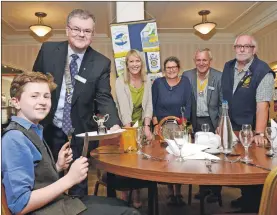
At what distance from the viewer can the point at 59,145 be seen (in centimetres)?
184

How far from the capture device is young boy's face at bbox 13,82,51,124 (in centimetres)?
121

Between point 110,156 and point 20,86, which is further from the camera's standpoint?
point 110,156

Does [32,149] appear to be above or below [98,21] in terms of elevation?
below

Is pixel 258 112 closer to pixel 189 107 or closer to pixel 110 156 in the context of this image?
pixel 189 107

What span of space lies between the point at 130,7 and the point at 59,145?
1.82 metres

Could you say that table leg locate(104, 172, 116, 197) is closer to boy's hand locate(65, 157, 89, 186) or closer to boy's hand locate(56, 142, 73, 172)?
boy's hand locate(56, 142, 73, 172)

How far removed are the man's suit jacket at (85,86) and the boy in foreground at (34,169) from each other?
48cm

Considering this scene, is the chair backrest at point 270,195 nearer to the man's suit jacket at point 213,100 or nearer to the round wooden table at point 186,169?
the round wooden table at point 186,169

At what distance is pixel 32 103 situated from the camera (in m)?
1.21

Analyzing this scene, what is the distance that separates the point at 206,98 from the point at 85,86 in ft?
5.25

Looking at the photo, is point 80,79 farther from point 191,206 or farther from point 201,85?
point 191,206

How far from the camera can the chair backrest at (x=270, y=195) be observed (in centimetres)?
91

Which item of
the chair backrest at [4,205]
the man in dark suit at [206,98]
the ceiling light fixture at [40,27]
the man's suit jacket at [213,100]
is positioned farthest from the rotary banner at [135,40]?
the ceiling light fixture at [40,27]

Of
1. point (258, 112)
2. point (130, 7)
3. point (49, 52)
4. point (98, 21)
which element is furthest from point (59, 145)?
point (98, 21)
